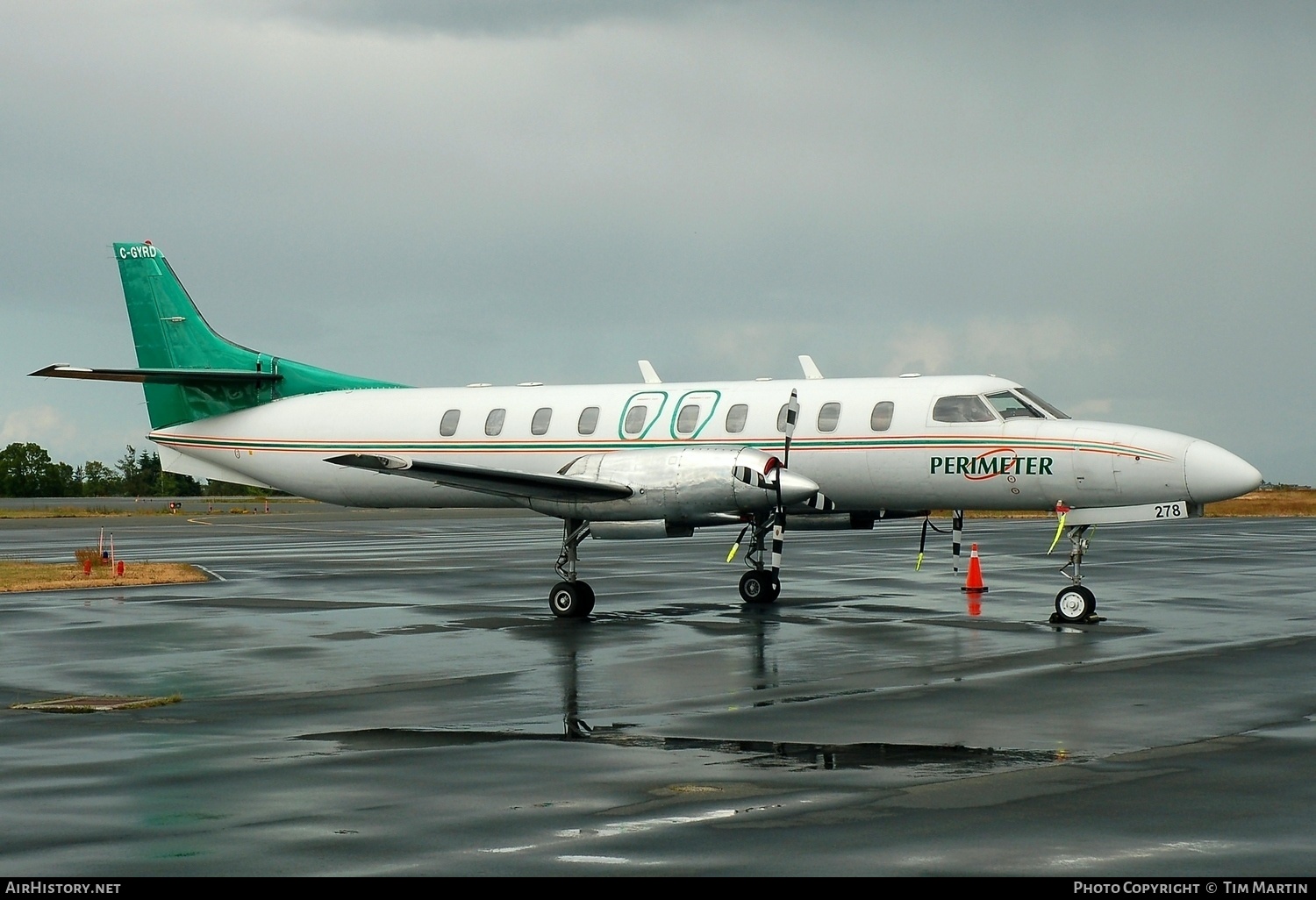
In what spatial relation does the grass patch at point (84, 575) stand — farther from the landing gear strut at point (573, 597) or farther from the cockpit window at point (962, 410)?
the cockpit window at point (962, 410)

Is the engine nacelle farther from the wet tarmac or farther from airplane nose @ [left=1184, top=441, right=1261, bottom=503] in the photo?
airplane nose @ [left=1184, top=441, right=1261, bottom=503]

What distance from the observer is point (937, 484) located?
2061cm

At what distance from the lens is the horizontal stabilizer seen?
24.2m

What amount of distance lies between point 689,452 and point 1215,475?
23.7 ft

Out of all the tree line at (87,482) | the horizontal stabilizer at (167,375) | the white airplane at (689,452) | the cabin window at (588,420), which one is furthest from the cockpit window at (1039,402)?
the tree line at (87,482)

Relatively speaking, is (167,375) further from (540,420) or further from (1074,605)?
(1074,605)

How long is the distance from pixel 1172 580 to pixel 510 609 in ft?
42.8

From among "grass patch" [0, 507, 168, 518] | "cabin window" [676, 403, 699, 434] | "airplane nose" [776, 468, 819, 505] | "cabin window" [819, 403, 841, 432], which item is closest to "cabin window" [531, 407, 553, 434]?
"cabin window" [676, 403, 699, 434]

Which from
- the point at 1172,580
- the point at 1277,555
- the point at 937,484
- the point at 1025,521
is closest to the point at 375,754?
the point at 937,484

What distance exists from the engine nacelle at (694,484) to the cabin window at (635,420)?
7.22ft

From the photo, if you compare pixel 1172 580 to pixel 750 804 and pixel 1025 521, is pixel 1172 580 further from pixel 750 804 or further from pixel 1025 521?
pixel 1025 521

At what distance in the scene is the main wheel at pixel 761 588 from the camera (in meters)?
22.1

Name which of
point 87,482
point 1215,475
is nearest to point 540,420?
point 1215,475

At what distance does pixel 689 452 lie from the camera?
19.8m
